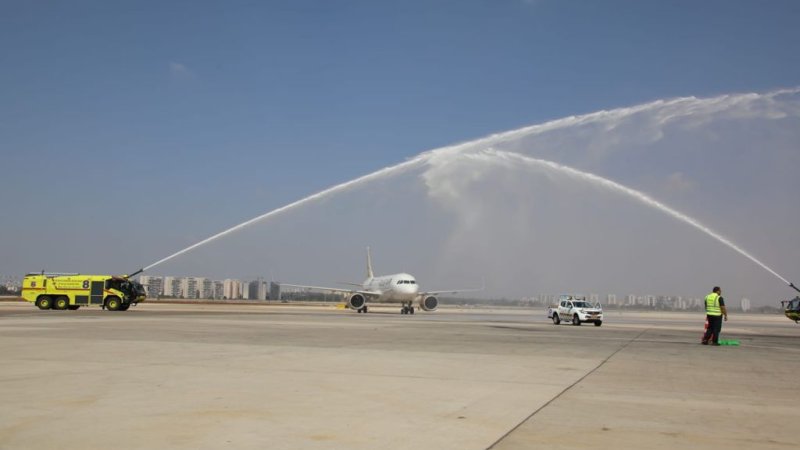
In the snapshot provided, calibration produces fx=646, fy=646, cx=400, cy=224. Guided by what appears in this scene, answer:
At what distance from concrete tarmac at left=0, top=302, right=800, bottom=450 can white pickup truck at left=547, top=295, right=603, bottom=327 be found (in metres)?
22.8

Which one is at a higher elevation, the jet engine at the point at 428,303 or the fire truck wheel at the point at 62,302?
the fire truck wheel at the point at 62,302

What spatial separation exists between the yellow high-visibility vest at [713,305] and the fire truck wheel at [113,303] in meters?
42.0

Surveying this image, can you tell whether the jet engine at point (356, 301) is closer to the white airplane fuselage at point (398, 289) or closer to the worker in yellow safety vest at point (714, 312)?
the white airplane fuselage at point (398, 289)

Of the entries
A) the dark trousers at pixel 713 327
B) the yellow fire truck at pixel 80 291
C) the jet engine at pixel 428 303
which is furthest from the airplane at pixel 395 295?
the dark trousers at pixel 713 327

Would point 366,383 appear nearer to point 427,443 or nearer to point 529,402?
point 529,402

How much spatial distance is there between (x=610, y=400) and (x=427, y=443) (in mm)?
4328

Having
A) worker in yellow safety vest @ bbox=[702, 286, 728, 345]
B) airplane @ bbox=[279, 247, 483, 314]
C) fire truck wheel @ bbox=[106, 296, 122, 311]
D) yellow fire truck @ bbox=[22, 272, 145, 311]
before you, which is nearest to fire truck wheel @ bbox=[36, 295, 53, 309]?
yellow fire truck @ bbox=[22, 272, 145, 311]

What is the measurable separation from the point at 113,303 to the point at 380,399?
45844 millimetres

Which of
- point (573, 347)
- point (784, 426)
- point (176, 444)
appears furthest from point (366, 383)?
point (573, 347)

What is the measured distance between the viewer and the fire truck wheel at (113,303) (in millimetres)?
49656

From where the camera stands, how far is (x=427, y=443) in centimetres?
676

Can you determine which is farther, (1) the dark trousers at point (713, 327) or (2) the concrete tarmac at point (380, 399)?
(1) the dark trousers at point (713, 327)

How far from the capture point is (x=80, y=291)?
4981 centimetres

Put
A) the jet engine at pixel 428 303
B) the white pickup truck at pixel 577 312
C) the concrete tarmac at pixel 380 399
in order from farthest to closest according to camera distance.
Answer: the jet engine at pixel 428 303, the white pickup truck at pixel 577 312, the concrete tarmac at pixel 380 399
